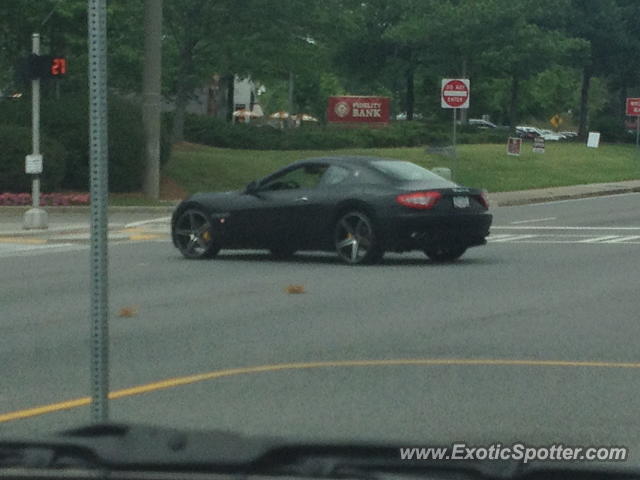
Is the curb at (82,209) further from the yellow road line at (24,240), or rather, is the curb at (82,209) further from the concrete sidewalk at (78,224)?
the yellow road line at (24,240)

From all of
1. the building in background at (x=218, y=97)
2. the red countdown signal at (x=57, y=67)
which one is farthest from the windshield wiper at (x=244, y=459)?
the building in background at (x=218, y=97)

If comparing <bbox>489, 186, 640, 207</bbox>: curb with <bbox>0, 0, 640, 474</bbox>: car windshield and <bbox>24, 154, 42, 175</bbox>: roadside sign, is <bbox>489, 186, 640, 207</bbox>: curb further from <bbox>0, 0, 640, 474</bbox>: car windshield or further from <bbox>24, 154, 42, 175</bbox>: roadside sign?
<bbox>24, 154, 42, 175</bbox>: roadside sign

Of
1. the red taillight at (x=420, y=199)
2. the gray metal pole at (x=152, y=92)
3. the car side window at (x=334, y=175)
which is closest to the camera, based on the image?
the red taillight at (x=420, y=199)

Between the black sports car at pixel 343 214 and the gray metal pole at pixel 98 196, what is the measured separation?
46.2ft

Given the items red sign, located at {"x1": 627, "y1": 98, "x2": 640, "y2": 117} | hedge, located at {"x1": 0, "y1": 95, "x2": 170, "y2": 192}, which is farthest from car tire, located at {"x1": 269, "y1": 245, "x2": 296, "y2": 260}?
red sign, located at {"x1": 627, "y1": 98, "x2": 640, "y2": 117}

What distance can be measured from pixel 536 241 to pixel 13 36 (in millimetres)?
19796

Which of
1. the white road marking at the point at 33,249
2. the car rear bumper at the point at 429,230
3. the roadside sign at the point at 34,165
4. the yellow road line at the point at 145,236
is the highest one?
the car rear bumper at the point at 429,230

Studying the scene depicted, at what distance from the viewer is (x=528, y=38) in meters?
71.0

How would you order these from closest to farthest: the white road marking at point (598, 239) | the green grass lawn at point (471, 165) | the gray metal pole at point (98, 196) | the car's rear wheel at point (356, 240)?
the gray metal pole at point (98, 196), the car's rear wheel at point (356, 240), the white road marking at point (598, 239), the green grass lawn at point (471, 165)

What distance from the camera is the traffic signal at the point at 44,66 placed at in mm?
27500

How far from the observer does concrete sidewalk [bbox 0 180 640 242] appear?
26719mm

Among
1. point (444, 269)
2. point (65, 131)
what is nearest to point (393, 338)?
point (444, 269)

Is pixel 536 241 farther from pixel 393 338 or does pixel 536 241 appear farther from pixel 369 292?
pixel 393 338

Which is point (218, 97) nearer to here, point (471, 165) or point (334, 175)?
point (471, 165)
